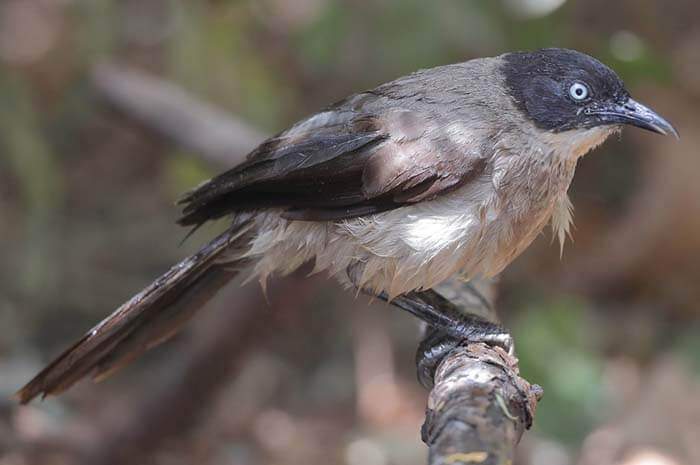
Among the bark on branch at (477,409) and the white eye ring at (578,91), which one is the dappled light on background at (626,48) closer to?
the white eye ring at (578,91)

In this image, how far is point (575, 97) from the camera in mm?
3547

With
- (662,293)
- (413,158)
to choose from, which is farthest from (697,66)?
(413,158)

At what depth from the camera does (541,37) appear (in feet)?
18.1

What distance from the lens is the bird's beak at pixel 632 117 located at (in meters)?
3.50

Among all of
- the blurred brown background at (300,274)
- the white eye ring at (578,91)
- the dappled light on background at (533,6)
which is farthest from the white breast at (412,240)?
the dappled light on background at (533,6)

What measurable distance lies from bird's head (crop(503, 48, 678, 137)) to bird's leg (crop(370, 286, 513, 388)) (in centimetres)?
74

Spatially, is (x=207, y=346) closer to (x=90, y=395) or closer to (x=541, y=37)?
(x=90, y=395)

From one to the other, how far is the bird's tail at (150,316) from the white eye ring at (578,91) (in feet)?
4.19

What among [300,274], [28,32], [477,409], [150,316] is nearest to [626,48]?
[300,274]

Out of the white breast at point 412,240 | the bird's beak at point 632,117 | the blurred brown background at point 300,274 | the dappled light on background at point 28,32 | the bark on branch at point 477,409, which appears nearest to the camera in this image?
the bark on branch at point 477,409

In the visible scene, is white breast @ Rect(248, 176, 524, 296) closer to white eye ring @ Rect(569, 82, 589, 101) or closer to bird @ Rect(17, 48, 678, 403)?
bird @ Rect(17, 48, 678, 403)

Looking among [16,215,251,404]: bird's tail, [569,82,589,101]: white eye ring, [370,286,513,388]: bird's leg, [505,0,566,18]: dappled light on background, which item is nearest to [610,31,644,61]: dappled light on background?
[505,0,566,18]: dappled light on background

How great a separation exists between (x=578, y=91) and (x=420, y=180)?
676 mm

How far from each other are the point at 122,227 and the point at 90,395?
4.74ft
